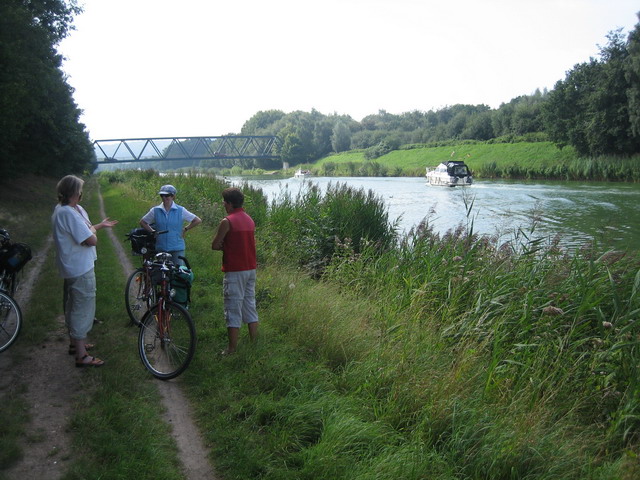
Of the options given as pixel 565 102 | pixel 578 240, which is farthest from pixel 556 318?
pixel 565 102

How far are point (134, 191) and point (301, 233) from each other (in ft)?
63.0

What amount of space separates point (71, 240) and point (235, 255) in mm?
1602

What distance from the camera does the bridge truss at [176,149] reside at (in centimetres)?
8756

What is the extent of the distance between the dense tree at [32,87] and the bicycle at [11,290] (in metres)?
14.0

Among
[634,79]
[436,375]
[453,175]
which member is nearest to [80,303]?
[436,375]

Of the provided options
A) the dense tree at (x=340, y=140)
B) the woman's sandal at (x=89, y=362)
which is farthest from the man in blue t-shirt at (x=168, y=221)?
the dense tree at (x=340, y=140)

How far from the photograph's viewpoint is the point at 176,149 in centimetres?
11038

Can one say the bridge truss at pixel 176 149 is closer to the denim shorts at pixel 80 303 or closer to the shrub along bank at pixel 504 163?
the shrub along bank at pixel 504 163

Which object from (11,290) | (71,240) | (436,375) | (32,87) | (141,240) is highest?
(32,87)

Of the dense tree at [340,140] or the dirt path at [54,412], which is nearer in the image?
the dirt path at [54,412]

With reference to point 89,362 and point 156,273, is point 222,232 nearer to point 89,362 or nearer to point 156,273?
point 156,273

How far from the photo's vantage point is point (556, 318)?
614 centimetres

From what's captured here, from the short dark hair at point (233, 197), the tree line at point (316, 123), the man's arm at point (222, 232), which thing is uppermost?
the tree line at point (316, 123)

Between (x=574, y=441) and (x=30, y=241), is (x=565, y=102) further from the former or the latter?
(x=574, y=441)
